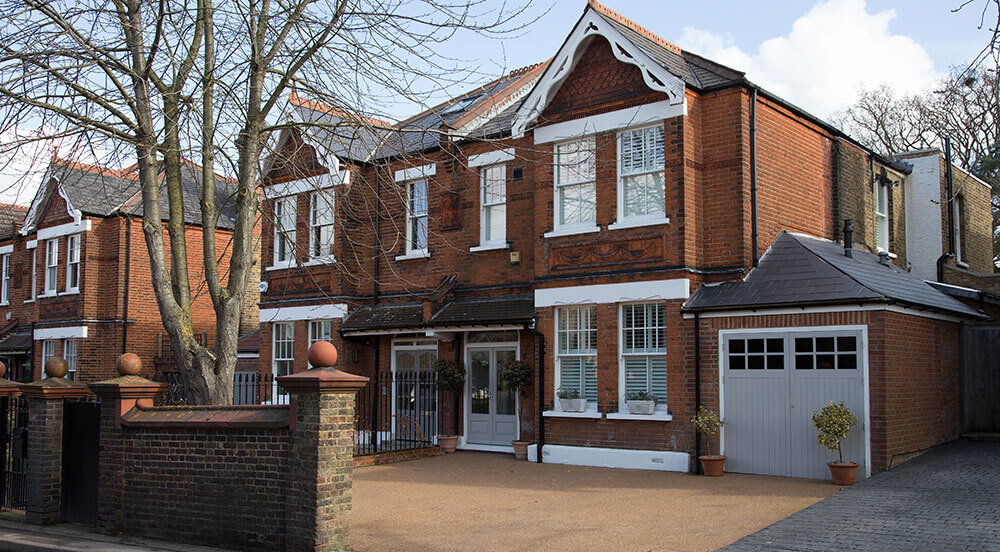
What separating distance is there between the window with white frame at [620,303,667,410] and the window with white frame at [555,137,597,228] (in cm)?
187

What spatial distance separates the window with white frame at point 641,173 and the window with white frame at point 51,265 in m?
19.4

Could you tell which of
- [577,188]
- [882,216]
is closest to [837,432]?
[577,188]

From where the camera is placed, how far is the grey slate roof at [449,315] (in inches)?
658

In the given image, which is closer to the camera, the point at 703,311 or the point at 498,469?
the point at 703,311

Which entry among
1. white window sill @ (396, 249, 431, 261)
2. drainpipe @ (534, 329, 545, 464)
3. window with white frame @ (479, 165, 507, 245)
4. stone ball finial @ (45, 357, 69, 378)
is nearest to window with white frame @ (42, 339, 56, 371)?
white window sill @ (396, 249, 431, 261)

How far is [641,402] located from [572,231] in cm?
331

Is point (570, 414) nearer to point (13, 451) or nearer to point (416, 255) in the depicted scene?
point (416, 255)

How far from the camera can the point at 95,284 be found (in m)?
25.8

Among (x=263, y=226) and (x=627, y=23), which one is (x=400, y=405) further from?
(x=627, y=23)

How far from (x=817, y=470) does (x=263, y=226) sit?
14368 mm

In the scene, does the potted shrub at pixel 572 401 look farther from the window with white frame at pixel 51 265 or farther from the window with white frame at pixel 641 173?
the window with white frame at pixel 51 265

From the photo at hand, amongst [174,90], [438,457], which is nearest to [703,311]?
[438,457]

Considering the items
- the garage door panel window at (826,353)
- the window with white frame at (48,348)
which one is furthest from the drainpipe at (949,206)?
the window with white frame at (48,348)

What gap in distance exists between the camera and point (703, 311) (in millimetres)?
14062
